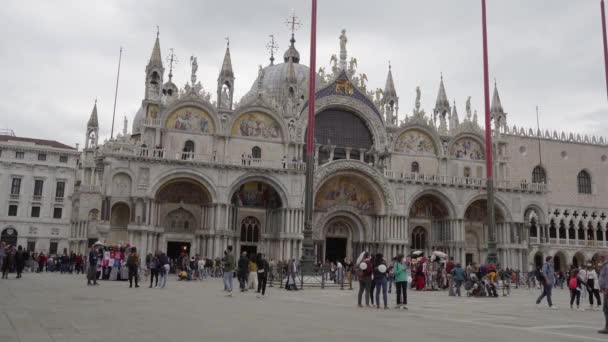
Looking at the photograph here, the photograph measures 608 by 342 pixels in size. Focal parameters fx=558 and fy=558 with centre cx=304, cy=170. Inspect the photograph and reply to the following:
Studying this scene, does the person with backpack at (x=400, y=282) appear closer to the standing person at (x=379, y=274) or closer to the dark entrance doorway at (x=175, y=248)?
the standing person at (x=379, y=274)

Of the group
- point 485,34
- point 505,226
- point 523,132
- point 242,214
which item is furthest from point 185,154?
point 523,132

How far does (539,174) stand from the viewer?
55.2 meters

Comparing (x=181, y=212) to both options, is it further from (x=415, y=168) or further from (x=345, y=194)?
(x=415, y=168)

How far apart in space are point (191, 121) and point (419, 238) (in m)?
21.4

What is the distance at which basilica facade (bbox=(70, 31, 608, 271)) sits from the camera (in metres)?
38.9

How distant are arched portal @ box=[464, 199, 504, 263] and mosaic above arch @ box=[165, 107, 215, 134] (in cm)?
2307

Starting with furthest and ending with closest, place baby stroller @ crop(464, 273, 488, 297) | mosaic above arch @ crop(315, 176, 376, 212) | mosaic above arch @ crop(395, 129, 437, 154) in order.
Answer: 1. mosaic above arch @ crop(395, 129, 437, 154)
2. mosaic above arch @ crop(315, 176, 376, 212)
3. baby stroller @ crop(464, 273, 488, 297)

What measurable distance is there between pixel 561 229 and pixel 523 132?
33.5ft

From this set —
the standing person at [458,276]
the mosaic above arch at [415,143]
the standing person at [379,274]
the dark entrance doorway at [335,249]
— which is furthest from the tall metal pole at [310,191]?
the mosaic above arch at [415,143]

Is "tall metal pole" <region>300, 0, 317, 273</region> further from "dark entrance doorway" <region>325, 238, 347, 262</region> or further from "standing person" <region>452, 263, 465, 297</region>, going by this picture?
"dark entrance doorway" <region>325, 238, 347, 262</region>

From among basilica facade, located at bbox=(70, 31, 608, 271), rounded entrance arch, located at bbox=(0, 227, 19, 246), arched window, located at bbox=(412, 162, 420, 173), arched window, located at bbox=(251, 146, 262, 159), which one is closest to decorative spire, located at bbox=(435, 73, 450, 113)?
basilica facade, located at bbox=(70, 31, 608, 271)

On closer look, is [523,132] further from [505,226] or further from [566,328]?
[566,328]

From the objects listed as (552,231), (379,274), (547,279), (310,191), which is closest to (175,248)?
(310,191)

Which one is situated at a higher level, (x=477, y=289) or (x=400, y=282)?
(x=400, y=282)
